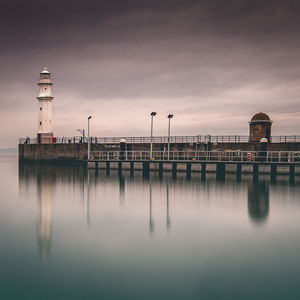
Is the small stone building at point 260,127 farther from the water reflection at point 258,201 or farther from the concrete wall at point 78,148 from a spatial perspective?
the water reflection at point 258,201

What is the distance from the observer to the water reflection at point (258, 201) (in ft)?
49.5

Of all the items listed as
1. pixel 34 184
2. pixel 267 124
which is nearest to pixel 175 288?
pixel 34 184

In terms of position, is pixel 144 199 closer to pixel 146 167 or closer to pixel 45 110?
pixel 146 167

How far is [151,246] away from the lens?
1044 cm

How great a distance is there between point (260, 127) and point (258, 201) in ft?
60.6

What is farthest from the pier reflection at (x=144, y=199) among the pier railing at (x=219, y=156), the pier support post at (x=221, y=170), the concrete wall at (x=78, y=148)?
the concrete wall at (x=78, y=148)

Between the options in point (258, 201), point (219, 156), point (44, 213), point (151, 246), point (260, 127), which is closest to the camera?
point (151, 246)

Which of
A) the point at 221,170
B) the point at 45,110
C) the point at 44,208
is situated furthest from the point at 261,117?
the point at 45,110

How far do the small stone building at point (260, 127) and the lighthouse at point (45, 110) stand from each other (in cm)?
2590

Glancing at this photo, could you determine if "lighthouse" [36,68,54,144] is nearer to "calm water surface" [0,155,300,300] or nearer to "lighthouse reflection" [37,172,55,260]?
"lighthouse reflection" [37,172,55,260]

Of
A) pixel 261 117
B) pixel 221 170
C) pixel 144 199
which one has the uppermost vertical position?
pixel 261 117

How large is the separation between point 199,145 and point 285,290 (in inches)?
1099

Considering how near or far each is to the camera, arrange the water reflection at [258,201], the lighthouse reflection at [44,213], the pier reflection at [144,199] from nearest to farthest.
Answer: the lighthouse reflection at [44,213] → the pier reflection at [144,199] → the water reflection at [258,201]

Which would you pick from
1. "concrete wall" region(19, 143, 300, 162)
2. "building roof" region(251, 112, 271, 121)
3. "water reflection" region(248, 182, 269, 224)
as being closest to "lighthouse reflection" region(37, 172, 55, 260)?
"water reflection" region(248, 182, 269, 224)
